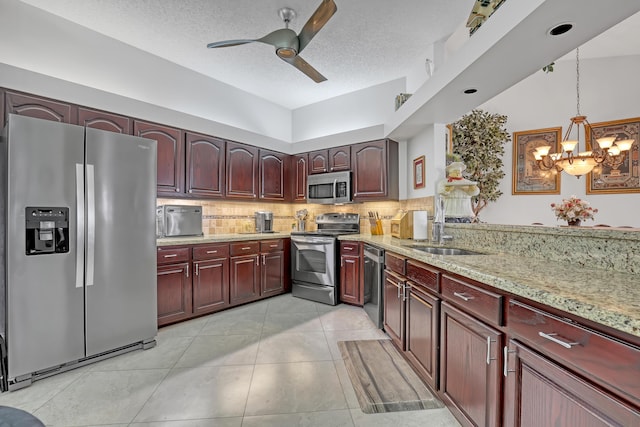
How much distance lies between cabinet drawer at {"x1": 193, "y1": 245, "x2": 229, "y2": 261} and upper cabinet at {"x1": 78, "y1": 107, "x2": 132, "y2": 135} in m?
1.43

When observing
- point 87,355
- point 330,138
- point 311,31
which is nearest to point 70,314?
point 87,355

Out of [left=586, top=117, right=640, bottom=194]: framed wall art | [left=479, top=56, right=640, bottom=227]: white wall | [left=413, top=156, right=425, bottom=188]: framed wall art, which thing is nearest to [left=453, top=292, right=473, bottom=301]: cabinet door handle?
[left=413, top=156, right=425, bottom=188]: framed wall art

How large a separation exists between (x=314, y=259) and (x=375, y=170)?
1474mm

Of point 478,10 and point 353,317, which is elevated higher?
point 478,10

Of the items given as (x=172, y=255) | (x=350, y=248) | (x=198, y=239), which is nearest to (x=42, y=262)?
(x=172, y=255)

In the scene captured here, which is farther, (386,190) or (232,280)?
(386,190)

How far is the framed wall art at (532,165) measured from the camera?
14.5ft

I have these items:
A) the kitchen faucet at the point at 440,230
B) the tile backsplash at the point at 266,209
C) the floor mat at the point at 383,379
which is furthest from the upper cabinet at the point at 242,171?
the kitchen faucet at the point at 440,230

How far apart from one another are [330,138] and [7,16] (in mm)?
3446

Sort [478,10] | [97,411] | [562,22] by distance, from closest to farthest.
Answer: [562,22] → [97,411] → [478,10]

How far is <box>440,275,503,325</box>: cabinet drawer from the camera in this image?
1.21m

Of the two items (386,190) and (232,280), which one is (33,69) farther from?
(386,190)

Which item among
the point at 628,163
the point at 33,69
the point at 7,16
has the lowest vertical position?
the point at 628,163

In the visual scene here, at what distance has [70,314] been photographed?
208 centimetres
